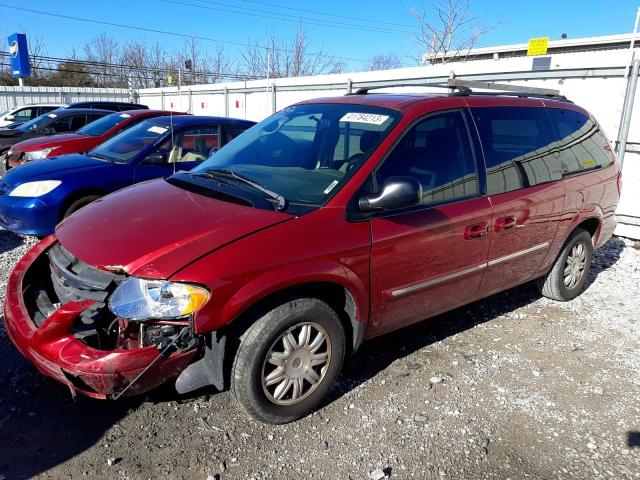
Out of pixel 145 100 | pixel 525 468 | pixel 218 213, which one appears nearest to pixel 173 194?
pixel 218 213

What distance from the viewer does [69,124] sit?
1197 centimetres

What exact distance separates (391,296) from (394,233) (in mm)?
417

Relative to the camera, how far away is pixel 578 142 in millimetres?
4492

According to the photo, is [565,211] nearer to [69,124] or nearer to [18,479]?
[18,479]

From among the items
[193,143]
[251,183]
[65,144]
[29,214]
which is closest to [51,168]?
[29,214]

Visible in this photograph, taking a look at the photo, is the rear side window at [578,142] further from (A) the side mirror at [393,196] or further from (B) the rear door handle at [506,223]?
(A) the side mirror at [393,196]

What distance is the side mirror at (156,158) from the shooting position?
6066 mm

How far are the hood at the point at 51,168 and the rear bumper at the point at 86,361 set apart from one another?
11.0 feet

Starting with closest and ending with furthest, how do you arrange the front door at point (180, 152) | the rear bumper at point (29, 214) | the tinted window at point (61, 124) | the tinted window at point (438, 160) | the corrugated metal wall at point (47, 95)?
the tinted window at point (438, 160) → the rear bumper at point (29, 214) → the front door at point (180, 152) → the tinted window at point (61, 124) → the corrugated metal wall at point (47, 95)

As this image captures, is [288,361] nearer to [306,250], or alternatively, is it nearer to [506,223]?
[306,250]

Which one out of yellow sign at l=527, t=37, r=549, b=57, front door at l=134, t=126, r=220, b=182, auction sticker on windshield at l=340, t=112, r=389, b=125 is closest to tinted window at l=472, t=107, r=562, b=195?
auction sticker on windshield at l=340, t=112, r=389, b=125

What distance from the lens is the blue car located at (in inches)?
206

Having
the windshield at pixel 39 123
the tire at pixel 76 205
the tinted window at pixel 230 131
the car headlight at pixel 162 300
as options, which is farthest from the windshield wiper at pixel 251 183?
the windshield at pixel 39 123

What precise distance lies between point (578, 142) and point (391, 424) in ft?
10.3
